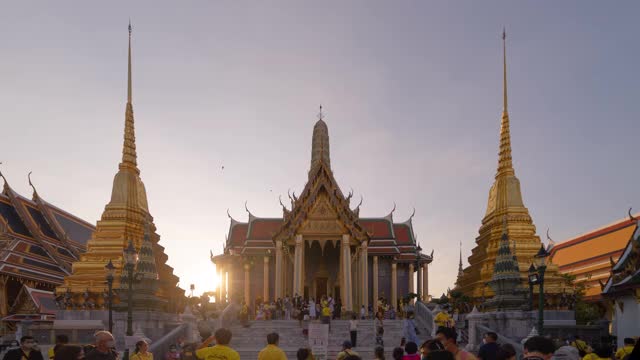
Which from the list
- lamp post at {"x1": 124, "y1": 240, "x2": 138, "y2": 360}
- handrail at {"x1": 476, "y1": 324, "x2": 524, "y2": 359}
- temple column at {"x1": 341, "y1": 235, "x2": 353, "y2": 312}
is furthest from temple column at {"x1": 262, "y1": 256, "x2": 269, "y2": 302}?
handrail at {"x1": 476, "y1": 324, "x2": 524, "y2": 359}

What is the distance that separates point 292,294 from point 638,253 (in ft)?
60.7

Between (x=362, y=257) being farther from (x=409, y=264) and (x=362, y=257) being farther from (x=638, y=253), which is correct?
(x=638, y=253)

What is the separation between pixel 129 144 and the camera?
1379 inches

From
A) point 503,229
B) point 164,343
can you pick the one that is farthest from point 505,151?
point 164,343

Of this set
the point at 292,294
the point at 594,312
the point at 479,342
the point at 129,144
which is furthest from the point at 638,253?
the point at 129,144

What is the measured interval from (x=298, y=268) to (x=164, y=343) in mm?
14731

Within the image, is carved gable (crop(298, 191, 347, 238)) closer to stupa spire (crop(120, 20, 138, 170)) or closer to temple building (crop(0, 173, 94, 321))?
stupa spire (crop(120, 20, 138, 170))

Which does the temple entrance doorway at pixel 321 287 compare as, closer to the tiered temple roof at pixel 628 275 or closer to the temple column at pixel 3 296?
the temple column at pixel 3 296

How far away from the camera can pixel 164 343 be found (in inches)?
844

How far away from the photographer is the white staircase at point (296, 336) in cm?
2503

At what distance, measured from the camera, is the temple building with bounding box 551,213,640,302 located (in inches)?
1468

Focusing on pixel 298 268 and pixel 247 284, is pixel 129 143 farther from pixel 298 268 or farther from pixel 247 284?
pixel 247 284

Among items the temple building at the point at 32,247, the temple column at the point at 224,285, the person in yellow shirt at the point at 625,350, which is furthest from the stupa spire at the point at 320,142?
the person in yellow shirt at the point at 625,350

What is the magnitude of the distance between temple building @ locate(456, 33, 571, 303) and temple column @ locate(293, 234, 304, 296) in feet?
25.8
